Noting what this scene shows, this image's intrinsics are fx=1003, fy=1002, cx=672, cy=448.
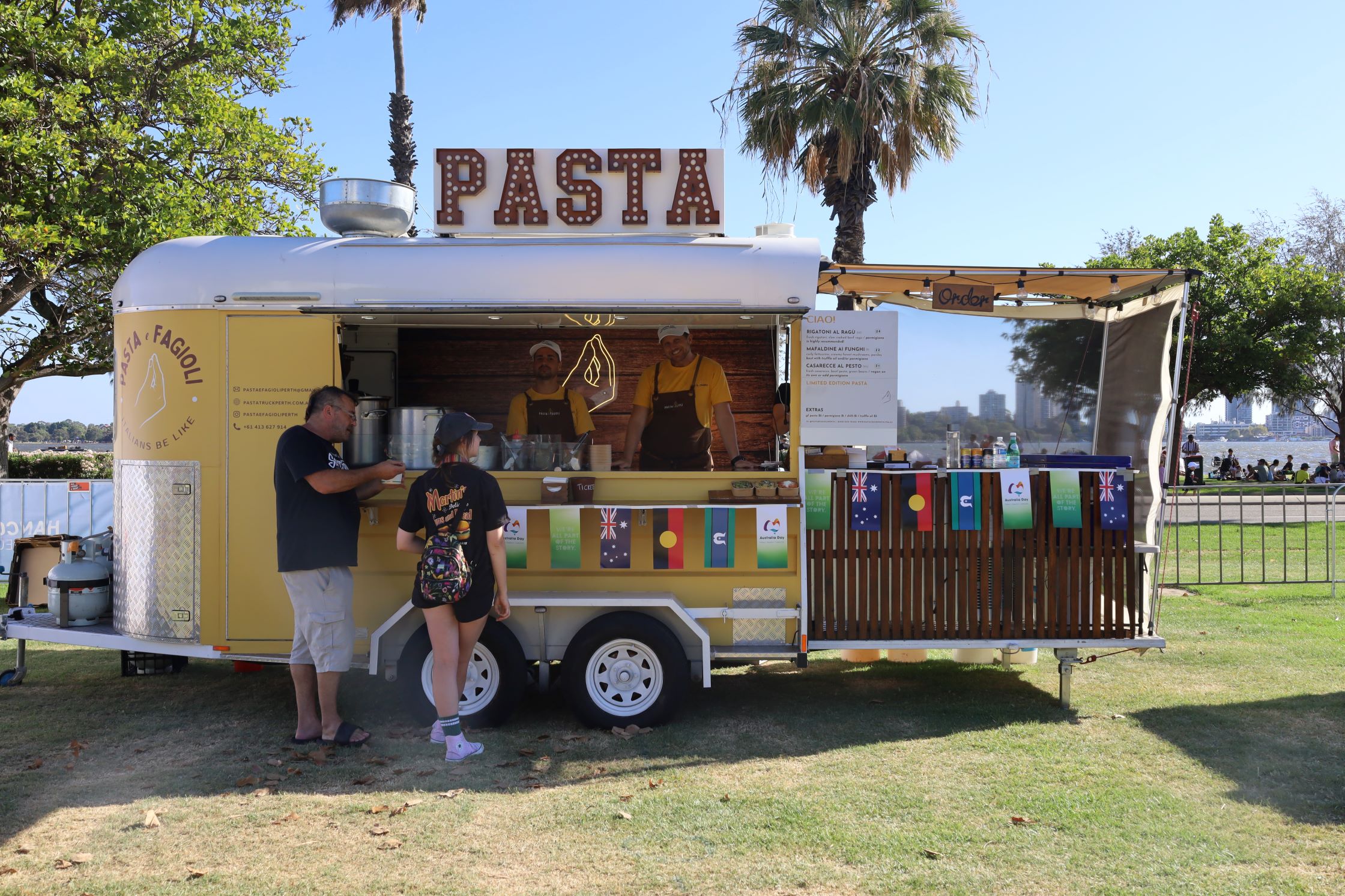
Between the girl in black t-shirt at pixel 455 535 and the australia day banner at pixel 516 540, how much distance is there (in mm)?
485

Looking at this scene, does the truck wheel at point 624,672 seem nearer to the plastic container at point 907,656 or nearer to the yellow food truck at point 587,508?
the yellow food truck at point 587,508

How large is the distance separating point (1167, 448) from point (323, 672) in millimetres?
4807

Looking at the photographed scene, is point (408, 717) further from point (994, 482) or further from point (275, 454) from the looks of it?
point (994, 482)

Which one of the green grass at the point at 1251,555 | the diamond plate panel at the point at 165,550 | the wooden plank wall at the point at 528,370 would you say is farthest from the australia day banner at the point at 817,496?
the green grass at the point at 1251,555

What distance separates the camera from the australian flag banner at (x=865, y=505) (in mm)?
5469

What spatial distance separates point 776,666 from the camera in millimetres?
6930

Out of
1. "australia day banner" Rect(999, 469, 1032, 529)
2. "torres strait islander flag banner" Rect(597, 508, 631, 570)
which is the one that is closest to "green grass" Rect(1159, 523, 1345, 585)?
"australia day banner" Rect(999, 469, 1032, 529)

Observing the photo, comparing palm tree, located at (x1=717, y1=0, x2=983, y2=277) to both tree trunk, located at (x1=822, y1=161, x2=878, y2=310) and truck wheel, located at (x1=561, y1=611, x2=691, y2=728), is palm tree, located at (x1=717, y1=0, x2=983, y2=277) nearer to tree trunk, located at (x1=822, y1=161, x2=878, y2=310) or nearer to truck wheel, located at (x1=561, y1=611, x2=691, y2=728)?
tree trunk, located at (x1=822, y1=161, x2=878, y2=310)

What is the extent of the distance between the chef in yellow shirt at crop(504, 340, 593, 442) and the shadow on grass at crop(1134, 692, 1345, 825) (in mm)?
3804

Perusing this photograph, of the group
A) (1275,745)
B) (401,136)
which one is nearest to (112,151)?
(401,136)

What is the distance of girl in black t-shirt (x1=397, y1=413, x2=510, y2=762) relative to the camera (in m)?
4.73

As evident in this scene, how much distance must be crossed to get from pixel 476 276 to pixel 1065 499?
3426 millimetres

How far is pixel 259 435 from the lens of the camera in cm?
530

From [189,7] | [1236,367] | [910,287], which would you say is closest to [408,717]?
[910,287]
